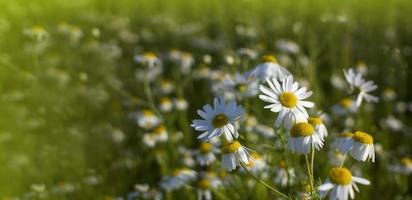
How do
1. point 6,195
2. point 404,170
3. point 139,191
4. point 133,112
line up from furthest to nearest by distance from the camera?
1. point 133,112
2. point 6,195
3. point 404,170
4. point 139,191

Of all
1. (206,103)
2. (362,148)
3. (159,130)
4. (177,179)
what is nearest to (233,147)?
(362,148)

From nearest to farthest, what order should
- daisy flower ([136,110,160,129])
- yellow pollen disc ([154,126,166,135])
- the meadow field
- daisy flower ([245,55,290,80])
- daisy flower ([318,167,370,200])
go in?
daisy flower ([318,167,370,200]) → the meadow field → daisy flower ([245,55,290,80]) → yellow pollen disc ([154,126,166,135]) → daisy flower ([136,110,160,129])

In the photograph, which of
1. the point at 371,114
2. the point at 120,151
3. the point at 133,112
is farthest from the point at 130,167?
the point at 371,114

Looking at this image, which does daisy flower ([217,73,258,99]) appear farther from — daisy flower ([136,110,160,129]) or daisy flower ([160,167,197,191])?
daisy flower ([136,110,160,129])

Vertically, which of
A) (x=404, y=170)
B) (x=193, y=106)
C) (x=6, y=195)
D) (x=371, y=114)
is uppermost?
(x=193, y=106)

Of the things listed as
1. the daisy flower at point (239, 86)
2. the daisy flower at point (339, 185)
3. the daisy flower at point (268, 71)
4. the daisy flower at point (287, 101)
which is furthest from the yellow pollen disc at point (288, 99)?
the daisy flower at point (239, 86)

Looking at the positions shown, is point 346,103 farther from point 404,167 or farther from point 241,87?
point 241,87

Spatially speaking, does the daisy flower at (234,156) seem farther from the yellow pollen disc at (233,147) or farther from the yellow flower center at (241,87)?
the yellow flower center at (241,87)

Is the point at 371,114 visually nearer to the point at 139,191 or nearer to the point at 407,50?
the point at 407,50

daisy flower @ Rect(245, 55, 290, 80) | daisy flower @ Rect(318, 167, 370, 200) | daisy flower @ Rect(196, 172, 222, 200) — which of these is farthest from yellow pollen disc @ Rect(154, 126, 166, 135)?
daisy flower @ Rect(318, 167, 370, 200)
